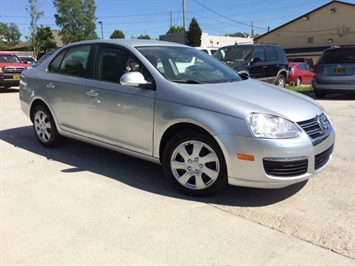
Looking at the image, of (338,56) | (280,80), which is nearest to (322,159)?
(338,56)

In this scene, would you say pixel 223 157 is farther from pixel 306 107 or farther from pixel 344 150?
pixel 344 150

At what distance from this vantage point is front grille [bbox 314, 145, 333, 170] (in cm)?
360

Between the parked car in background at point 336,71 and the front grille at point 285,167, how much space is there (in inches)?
322

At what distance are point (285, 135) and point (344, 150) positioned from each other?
256 cm

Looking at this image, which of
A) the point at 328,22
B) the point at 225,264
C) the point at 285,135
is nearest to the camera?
the point at 225,264

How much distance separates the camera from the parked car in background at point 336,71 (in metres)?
10.5

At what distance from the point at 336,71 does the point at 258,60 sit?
229 cm

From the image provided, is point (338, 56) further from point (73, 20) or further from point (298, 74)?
point (73, 20)

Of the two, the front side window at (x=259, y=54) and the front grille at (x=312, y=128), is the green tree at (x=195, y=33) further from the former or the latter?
the front grille at (x=312, y=128)

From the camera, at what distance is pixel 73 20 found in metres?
58.1

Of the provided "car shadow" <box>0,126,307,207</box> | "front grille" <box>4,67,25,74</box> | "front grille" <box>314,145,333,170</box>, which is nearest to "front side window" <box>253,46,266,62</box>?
"car shadow" <box>0,126,307,207</box>

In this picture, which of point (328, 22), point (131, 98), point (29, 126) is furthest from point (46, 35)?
point (131, 98)

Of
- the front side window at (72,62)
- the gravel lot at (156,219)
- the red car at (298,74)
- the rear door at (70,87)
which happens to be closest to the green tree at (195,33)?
the red car at (298,74)

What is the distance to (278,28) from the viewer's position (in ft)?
152
